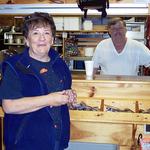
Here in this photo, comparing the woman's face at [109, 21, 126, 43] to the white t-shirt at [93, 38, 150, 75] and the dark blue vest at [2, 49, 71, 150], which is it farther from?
the dark blue vest at [2, 49, 71, 150]

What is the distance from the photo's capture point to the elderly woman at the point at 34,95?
1.58 metres

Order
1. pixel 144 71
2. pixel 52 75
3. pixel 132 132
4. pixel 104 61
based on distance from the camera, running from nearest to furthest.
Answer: pixel 52 75, pixel 132 132, pixel 104 61, pixel 144 71

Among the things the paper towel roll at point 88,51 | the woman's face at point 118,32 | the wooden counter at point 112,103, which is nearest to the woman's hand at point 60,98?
the wooden counter at point 112,103

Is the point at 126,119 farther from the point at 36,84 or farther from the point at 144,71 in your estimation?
the point at 144,71

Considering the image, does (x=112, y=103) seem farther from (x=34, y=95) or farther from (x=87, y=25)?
(x=87, y=25)

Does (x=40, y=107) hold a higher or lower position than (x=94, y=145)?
higher

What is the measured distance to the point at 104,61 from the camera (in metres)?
3.23

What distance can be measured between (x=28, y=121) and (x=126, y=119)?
0.88 metres

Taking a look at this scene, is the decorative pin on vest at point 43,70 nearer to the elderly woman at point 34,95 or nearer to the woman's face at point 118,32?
the elderly woman at point 34,95

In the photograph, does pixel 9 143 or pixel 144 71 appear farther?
pixel 144 71

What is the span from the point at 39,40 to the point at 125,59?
1675 millimetres

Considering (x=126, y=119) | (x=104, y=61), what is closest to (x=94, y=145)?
(x=126, y=119)

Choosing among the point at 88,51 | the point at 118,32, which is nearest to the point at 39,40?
the point at 118,32

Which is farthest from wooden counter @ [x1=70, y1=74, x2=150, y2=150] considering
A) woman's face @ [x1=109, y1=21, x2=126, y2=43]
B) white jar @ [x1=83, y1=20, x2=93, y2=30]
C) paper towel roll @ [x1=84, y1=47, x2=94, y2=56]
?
white jar @ [x1=83, y1=20, x2=93, y2=30]
